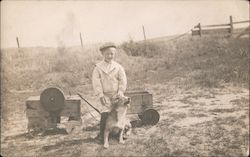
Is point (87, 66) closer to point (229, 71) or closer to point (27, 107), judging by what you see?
point (27, 107)

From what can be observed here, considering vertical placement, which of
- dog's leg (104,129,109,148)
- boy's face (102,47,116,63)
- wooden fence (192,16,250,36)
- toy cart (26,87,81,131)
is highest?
wooden fence (192,16,250,36)

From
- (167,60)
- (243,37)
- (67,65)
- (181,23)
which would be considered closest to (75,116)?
(67,65)

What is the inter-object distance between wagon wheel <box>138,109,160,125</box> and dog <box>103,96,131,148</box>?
0.41 meters

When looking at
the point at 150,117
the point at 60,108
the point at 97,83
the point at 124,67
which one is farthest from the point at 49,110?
the point at 150,117

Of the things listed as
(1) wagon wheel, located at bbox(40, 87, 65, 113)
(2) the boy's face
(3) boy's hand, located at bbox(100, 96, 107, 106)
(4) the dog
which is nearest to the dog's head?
(4) the dog

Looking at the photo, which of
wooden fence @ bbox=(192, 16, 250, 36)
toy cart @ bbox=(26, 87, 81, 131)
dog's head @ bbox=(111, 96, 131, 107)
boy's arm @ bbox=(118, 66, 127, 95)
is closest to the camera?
dog's head @ bbox=(111, 96, 131, 107)

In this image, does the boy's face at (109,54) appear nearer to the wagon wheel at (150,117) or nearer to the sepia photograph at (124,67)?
the sepia photograph at (124,67)

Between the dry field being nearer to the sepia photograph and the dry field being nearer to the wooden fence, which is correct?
the sepia photograph

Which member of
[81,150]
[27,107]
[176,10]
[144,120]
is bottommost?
[81,150]

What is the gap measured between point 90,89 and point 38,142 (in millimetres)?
1171

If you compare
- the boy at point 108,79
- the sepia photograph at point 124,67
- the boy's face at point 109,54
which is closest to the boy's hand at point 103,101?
the boy at point 108,79

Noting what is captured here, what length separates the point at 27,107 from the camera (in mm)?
5230

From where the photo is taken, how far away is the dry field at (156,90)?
4.88 meters

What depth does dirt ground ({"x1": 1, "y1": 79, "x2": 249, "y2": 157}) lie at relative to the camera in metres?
4.69
